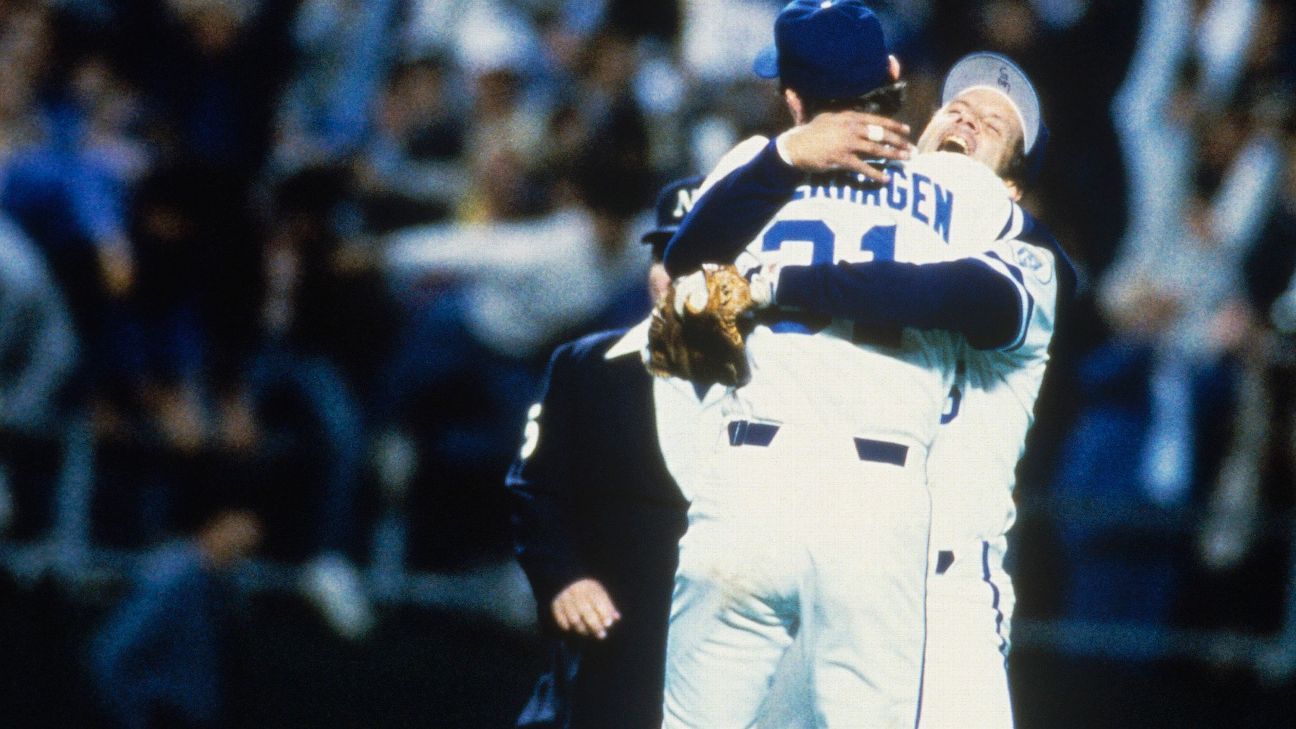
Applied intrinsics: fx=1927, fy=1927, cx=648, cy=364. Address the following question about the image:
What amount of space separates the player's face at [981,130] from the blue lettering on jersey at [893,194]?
31 centimetres

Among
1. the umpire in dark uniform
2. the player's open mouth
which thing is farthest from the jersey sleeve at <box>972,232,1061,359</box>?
the umpire in dark uniform

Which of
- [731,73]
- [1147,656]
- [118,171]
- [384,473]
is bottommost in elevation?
[1147,656]

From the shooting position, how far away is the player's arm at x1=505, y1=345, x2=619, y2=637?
3.94 meters

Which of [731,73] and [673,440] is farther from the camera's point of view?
[731,73]

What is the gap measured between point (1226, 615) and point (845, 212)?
16.3ft

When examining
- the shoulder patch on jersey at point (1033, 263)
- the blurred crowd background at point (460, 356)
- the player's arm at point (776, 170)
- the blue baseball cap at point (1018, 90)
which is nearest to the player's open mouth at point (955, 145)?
the blue baseball cap at point (1018, 90)

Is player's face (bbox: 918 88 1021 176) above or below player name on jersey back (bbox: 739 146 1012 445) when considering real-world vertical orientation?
above

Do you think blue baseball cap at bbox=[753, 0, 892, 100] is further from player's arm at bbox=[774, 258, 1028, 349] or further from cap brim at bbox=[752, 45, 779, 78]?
player's arm at bbox=[774, 258, 1028, 349]

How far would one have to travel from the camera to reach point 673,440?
4027mm

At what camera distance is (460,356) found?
7.81m

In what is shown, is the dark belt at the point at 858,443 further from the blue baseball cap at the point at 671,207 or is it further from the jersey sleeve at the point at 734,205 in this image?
the blue baseball cap at the point at 671,207

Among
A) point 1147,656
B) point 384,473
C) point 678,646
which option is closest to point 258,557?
point 384,473

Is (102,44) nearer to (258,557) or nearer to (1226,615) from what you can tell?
(258,557)

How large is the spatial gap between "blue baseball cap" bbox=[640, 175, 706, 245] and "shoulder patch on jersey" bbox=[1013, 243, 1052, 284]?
2.91ft
